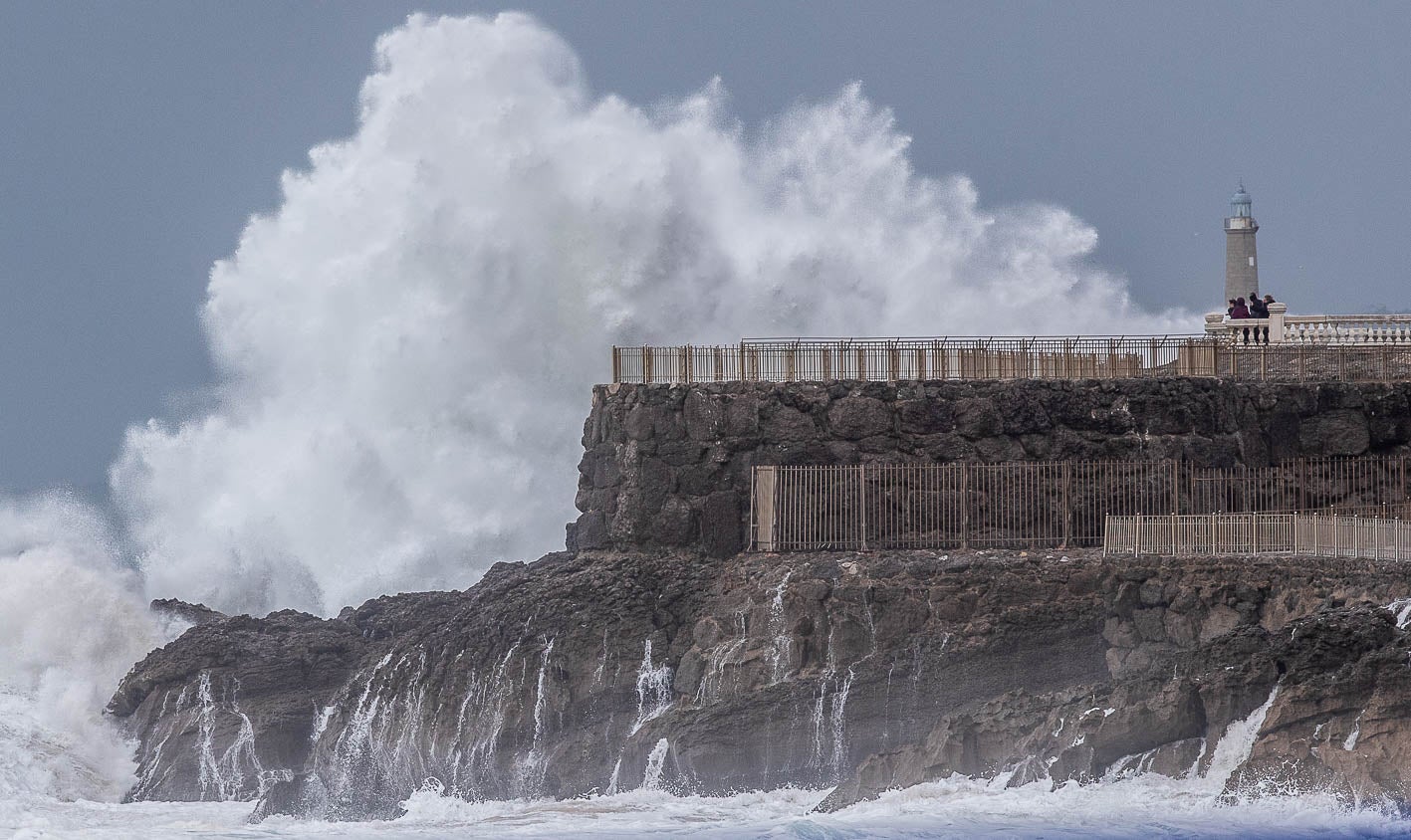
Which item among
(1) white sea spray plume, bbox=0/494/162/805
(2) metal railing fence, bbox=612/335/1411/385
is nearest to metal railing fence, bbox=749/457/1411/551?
(2) metal railing fence, bbox=612/335/1411/385

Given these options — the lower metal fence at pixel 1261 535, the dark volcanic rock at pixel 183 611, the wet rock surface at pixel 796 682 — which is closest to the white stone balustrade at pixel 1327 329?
the lower metal fence at pixel 1261 535

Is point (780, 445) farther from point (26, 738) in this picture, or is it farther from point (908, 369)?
point (26, 738)

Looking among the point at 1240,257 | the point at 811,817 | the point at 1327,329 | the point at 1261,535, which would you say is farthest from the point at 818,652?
the point at 1240,257

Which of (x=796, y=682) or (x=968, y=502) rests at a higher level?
(x=968, y=502)

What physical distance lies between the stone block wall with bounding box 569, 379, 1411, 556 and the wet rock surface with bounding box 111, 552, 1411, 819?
0.61 meters

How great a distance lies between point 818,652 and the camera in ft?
137

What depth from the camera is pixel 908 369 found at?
A: 46.3 meters

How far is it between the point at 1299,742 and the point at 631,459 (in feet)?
42.3

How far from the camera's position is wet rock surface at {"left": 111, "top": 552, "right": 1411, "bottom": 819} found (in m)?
36.7

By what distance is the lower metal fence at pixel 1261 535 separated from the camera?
39469 millimetres

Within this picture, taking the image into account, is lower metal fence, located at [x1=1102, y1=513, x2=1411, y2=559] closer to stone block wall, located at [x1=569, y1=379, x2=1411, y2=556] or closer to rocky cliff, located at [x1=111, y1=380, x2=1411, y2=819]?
rocky cliff, located at [x1=111, y1=380, x2=1411, y2=819]

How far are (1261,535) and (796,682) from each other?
6982 mm

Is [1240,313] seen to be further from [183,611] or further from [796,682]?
[183,611]

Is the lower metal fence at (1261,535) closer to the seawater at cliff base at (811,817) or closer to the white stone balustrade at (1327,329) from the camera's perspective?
the seawater at cliff base at (811,817)
